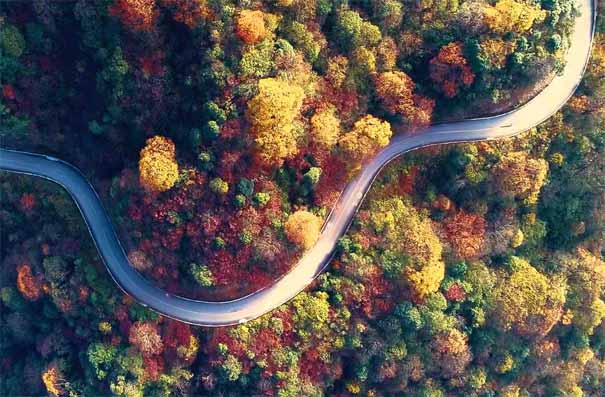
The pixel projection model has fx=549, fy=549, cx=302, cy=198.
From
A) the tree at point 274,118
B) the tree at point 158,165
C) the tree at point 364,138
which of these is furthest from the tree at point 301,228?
the tree at point 158,165

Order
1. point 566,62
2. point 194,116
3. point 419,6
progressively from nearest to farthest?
point 194,116
point 419,6
point 566,62

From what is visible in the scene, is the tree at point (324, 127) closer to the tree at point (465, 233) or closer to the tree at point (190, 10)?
the tree at point (190, 10)

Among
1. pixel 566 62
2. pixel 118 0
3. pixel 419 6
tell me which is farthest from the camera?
pixel 566 62

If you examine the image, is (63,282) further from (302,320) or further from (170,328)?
(302,320)

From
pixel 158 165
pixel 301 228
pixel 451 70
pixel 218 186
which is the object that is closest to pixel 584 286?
pixel 451 70

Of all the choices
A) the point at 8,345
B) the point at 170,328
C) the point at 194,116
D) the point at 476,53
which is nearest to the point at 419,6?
the point at 476,53

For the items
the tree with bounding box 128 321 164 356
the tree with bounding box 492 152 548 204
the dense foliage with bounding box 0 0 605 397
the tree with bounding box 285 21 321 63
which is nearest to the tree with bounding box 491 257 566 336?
the dense foliage with bounding box 0 0 605 397

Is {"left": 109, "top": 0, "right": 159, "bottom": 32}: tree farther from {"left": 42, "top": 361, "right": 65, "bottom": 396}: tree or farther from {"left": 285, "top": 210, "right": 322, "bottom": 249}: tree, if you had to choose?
{"left": 42, "top": 361, "right": 65, "bottom": 396}: tree
